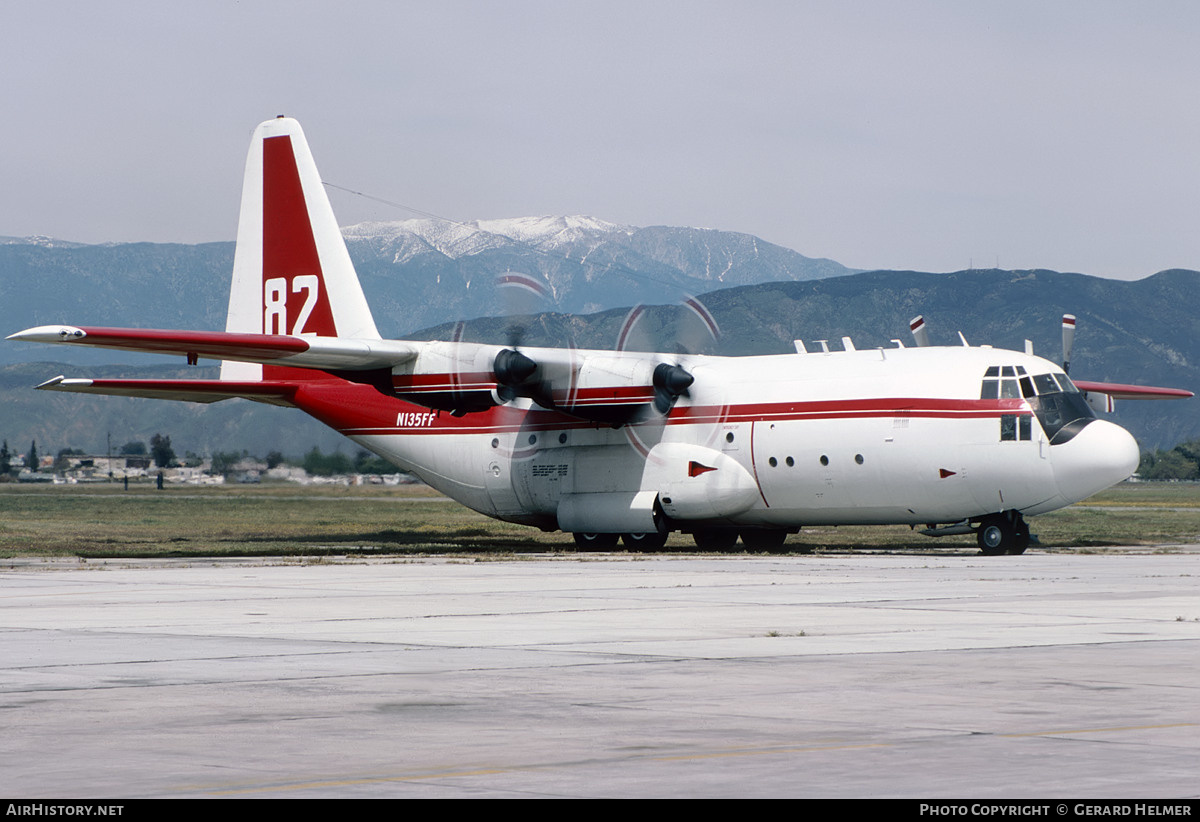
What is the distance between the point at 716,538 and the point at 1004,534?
722cm

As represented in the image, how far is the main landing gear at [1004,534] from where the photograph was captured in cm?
3064

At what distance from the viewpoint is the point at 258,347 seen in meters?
30.4

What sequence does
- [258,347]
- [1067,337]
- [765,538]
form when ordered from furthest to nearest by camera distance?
[1067,337]
[765,538]
[258,347]

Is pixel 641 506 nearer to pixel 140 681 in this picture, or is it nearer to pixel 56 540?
pixel 56 540

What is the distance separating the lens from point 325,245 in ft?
124

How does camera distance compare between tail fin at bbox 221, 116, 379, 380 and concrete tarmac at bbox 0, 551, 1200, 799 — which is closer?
concrete tarmac at bbox 0, 551, 1200, 799

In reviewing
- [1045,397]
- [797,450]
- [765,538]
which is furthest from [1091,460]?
[765,538]

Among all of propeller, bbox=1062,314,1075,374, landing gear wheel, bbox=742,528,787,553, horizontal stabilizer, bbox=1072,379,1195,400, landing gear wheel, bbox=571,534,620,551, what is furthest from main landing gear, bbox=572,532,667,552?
horizontal stabilizer, bbox=1072,379,1195,400

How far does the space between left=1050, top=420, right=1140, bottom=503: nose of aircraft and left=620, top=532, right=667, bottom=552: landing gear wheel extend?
8836 mm

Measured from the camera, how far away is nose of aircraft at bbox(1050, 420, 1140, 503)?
29.1 meters

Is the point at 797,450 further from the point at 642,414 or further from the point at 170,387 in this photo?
the point at 170,387

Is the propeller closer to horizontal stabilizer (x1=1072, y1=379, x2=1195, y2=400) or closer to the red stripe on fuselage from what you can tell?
horizontal stabilizer (x1=1072, y1=379, x2=1195, y2=400)

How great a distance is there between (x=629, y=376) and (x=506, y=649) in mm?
19803
